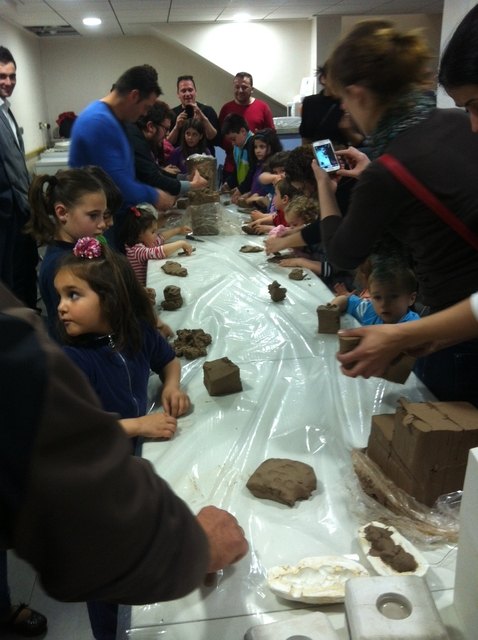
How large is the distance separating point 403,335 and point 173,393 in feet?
2.35

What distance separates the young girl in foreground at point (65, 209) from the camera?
6.95 ft

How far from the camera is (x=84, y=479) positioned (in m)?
0.48

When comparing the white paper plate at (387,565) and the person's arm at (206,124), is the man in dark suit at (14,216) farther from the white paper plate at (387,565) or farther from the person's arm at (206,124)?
the white paper plate at (387,565)

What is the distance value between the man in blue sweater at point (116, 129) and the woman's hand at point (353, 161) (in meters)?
1.29

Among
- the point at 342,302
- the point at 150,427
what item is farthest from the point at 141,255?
the point at 150,427

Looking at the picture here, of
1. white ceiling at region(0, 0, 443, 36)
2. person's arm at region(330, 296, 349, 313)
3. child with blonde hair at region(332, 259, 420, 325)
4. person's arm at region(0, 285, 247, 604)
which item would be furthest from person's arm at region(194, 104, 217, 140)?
person's arm at region(0, 285, 247, 604)

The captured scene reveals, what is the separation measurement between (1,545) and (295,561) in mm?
683

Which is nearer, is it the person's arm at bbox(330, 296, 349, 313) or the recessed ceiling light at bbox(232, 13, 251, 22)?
the person's arm at bbox(330, 296, 349, 313)

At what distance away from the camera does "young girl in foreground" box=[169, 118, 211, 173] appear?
475cm

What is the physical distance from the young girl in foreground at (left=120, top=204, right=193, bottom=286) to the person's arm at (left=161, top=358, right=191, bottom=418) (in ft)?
4.66

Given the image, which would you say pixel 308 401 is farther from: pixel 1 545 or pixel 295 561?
pixel 1 545

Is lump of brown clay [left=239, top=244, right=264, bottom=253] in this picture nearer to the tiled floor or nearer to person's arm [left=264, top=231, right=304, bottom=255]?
person's arm [left=264, top=231, right=304, bottom=255]

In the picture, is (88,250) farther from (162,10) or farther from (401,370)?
(162,10)

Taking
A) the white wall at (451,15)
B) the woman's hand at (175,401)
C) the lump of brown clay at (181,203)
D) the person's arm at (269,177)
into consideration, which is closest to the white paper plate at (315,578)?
the woman's hand at (175,401)
